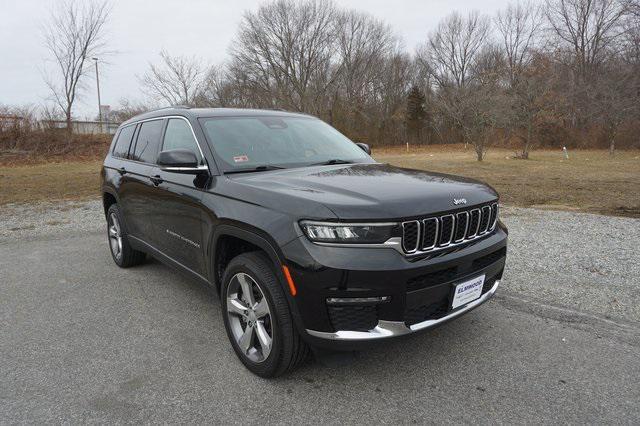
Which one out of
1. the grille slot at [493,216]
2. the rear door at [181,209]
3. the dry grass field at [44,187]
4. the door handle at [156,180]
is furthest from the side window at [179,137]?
the dry grass field at [44,187]

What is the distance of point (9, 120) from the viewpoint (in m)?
25.3

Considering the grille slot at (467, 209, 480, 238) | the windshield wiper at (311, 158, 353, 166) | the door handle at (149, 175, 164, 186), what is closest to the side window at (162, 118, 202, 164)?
the door handle at (149, 175, 164, 186)

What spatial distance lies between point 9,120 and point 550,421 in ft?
101

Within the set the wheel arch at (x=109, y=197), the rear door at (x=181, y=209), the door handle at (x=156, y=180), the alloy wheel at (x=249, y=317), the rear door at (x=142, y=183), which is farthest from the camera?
the wheel arch at (x=109, y=197)

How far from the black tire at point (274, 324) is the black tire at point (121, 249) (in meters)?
2.68

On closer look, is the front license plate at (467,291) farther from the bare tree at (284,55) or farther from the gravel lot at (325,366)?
the bare tree at (284,55)

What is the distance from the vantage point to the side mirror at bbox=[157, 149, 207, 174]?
3.14 metres

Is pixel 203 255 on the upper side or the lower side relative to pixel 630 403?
upper

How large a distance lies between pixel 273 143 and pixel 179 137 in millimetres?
830

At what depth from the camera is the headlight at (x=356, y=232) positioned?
2.34 meters

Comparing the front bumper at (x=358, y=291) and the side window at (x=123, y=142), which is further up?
the side window at (x=123, y=142)

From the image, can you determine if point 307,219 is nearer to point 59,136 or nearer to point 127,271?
point 127,271

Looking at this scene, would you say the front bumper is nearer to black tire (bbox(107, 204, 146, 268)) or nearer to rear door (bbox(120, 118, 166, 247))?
rear door (bbox(120, 118, 166, 247))

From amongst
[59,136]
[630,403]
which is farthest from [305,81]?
[630,403]
